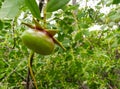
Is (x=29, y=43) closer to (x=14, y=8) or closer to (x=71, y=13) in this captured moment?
(x=14, y=8)

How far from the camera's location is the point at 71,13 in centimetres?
124

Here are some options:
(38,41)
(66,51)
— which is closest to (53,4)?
(38,41)

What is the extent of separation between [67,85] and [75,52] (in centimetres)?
143

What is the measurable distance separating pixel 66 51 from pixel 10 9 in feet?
2.73

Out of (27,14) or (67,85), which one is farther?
(67,85)

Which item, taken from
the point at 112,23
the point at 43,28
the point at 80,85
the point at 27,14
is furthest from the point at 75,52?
the point at 80,85

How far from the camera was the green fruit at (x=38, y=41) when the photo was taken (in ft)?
1.38

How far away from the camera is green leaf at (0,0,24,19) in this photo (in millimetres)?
555

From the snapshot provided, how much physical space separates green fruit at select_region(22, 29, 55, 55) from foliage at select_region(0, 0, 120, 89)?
0.07 meters

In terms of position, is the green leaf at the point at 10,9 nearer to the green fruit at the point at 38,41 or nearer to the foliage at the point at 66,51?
the foliage at the point at 66,51

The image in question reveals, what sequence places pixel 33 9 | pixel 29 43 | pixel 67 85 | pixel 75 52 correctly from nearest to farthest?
pixel 29 43
pixel 33 9
pixel 75 52
pixel 67 85

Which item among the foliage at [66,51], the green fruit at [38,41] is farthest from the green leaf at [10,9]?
the green fruit at [38,41]

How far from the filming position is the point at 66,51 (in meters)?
1.38

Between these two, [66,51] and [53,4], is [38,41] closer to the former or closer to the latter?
[53,4]
